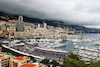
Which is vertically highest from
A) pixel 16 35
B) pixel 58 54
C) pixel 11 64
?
pixel 16 35

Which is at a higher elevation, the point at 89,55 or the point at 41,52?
the point at 41,52

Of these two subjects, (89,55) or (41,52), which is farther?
(41,52)

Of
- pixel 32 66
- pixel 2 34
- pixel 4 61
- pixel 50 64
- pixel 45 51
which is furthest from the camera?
pixel 2 34

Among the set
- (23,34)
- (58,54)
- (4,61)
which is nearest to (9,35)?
(23,34)

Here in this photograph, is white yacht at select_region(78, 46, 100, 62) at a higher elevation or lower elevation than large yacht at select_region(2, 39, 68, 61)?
lower

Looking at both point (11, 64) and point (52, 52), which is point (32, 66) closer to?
point (11, 64)

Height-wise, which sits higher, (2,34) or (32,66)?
(2,34)

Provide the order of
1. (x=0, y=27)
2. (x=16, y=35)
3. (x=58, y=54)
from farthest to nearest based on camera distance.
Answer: (x=0, y=27) → (x=16, y=35) → (x=58, y=54)

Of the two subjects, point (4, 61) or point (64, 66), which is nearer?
point (64, 66)

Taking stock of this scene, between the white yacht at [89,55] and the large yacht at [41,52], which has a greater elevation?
the large yacht at [41,52]

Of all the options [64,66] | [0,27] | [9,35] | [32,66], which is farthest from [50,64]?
[0,27]
